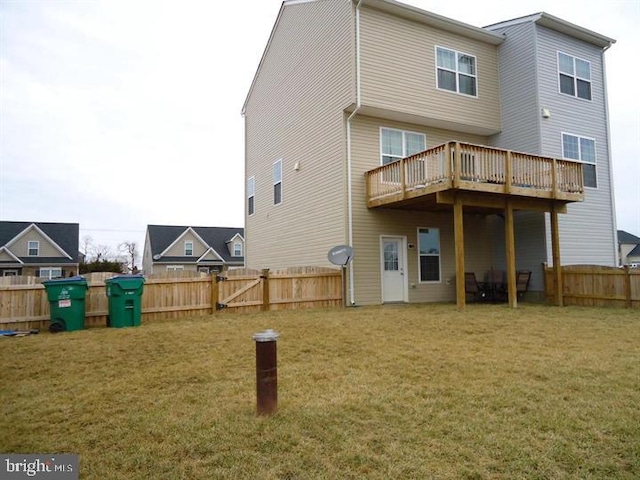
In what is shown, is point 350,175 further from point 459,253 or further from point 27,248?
point 27,248

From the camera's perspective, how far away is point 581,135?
14.0 m

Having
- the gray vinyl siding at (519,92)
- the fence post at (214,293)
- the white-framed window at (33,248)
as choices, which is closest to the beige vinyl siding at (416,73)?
the gray vinyl siding at (519,92)

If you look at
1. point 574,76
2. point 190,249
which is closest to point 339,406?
point 574,76

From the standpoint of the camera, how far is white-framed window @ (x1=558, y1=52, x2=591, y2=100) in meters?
13.8

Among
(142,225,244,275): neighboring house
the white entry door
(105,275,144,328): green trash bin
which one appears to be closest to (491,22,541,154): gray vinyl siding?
the white entry door

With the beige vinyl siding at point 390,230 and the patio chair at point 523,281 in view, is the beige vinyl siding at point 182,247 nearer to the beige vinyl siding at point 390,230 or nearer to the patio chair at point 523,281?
the beige vinyl siding at point 390,230

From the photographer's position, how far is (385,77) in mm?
11984

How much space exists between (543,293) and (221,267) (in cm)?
2940

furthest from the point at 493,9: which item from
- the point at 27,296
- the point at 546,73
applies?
the point at 27,296

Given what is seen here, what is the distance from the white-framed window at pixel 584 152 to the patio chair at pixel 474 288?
496cm

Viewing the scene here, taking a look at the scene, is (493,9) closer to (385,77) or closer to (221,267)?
(385,77)

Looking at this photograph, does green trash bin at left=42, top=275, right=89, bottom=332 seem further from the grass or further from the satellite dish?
the satellite dish

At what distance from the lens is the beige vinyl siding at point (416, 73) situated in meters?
11.8

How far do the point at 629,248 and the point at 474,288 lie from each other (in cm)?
4008
